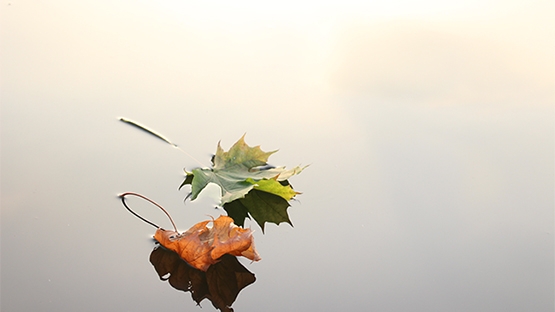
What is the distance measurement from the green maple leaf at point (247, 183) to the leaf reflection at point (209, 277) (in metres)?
0.10

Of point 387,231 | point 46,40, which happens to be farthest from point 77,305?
point 46,40

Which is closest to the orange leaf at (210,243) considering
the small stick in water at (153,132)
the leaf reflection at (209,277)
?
the leaf reflection at (209,277)

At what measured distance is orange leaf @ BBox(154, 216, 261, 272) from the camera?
0.60m

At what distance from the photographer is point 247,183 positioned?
0.74 m

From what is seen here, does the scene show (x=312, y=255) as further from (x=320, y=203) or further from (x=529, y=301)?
(x=529, y=301)

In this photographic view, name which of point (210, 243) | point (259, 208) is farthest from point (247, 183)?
point (210, 243)

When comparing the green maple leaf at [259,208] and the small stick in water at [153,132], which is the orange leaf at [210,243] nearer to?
the green maple leaf at [259,208]

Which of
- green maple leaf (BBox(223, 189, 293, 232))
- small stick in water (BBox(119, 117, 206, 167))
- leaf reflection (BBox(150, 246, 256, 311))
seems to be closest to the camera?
leaf reflection (BBox(150, 246, 256, 311))

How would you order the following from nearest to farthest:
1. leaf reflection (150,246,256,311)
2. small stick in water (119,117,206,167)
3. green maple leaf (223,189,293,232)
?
1. leaf reflection (150,246,256,311)
2. green maple leaf (223,189,293,232)
3. small stick in water (119,117,206,167)

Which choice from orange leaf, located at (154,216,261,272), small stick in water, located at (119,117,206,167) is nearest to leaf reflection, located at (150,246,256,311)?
orange leaf, located at (154,216,261,272)

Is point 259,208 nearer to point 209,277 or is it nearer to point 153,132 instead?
point 209,277

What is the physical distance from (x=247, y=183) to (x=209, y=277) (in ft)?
0.57

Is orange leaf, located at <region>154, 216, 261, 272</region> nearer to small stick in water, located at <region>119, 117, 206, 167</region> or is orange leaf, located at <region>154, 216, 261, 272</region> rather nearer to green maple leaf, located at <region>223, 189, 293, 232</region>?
green maple leaf, located at <region>223, 189, 293, 232</region>

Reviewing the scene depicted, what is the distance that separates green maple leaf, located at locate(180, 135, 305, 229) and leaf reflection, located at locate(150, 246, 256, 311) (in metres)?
0.10
